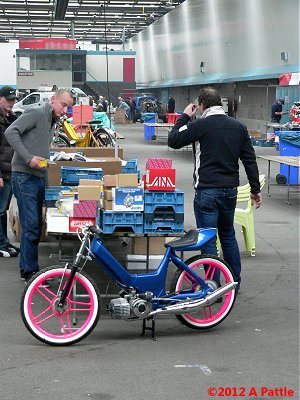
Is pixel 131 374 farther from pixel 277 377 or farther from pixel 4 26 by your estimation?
pixel 4 26

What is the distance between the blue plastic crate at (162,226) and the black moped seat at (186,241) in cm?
35

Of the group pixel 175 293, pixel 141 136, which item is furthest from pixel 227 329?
pixel 141 136

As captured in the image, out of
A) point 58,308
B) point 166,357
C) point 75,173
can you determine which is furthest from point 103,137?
point 166,357

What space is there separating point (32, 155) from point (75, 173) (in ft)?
2.88

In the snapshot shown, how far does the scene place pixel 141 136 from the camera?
39.0m

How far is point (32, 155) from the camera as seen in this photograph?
7812mm

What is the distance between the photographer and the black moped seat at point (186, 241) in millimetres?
6520

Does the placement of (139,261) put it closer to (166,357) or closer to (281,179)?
(166,357)

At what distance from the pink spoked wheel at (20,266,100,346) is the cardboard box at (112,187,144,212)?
878 mm

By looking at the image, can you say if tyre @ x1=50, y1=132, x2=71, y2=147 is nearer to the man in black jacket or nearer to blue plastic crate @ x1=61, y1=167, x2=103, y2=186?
blue plastic crate @ x1=61, y1=167, x2=103, y2=186

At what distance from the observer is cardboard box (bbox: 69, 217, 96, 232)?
7.15m

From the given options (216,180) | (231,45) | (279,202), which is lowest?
(279,202)

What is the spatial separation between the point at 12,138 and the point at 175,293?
222 centimetres

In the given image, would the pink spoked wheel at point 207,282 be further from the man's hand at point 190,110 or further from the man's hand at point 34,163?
the man's hand at point 34,163
